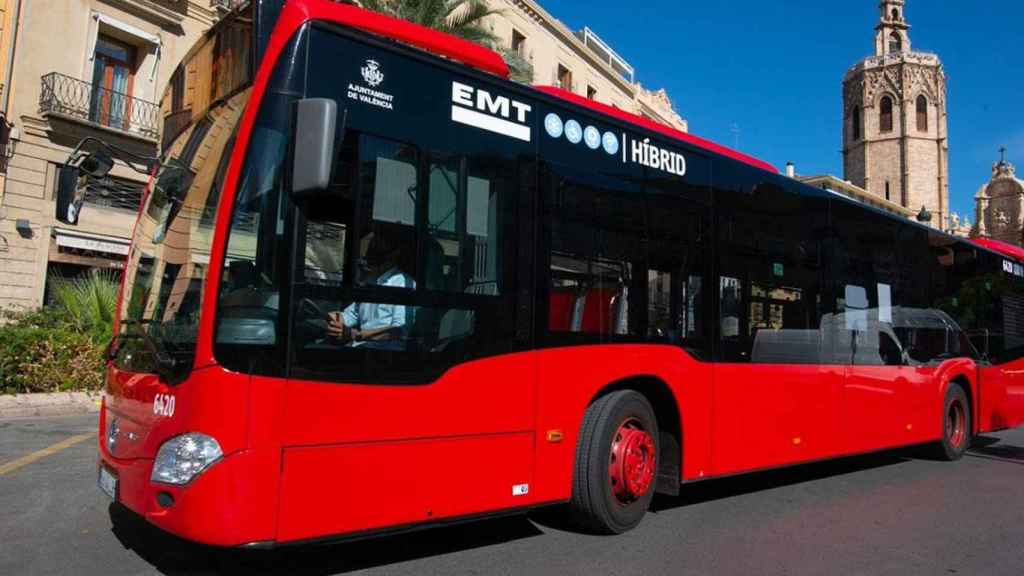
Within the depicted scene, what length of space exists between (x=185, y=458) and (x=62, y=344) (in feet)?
35.6

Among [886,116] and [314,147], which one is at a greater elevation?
[886,116]

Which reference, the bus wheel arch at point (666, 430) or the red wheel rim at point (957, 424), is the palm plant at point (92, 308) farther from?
the red wheel rim at point (957, 424)

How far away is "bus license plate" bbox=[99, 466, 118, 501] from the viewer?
12.8 ft

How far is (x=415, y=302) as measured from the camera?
13.0 ft

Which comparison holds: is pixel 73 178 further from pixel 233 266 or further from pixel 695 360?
pixel 695 360

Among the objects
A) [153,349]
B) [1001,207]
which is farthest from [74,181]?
[1001,207]

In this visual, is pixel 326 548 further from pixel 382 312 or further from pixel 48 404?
pixel 48 404

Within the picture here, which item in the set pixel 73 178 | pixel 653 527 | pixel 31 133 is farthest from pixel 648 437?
pixel 31 133

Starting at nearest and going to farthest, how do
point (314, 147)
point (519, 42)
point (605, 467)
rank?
point (314, 147) < point (605, 467) < point (519, 42)

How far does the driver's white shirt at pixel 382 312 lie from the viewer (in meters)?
3.73

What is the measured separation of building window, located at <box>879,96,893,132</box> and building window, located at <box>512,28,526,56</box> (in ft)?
230

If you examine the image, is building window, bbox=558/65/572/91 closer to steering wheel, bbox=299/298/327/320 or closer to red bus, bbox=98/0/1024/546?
red bus, bbox=98/0/1024/546

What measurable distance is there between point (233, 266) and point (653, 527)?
3.61 metres

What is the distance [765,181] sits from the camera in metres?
6.55
